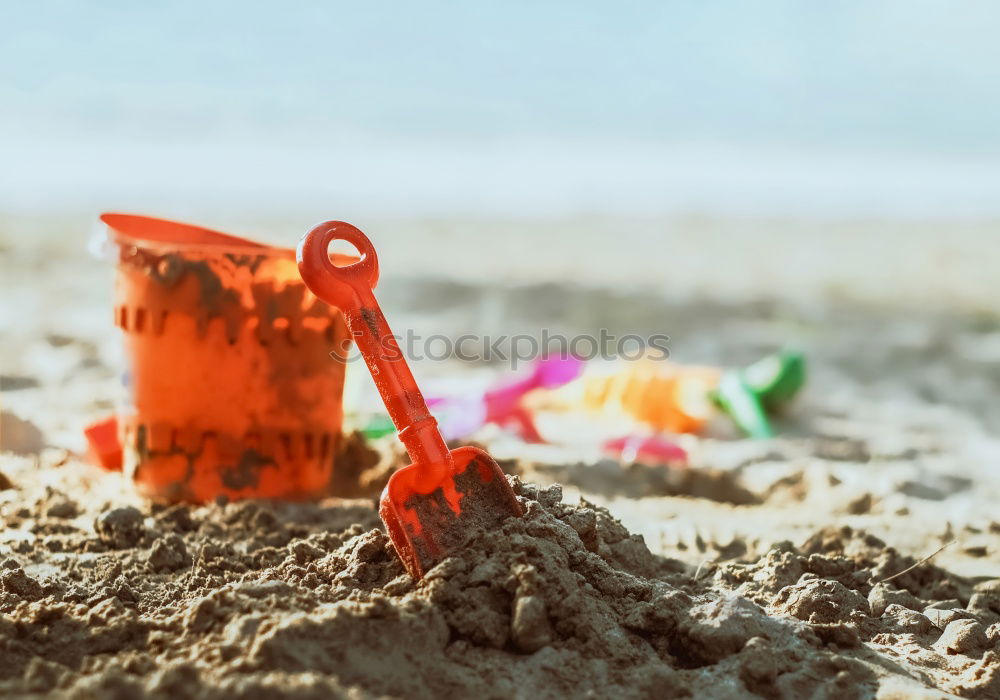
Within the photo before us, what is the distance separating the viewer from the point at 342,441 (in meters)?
2.33

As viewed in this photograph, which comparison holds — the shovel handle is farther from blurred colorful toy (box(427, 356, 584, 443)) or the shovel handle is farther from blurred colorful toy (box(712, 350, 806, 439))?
blurred colorful toy (box(712, 350, 806, 439))

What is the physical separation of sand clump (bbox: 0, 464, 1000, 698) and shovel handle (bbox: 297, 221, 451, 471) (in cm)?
15

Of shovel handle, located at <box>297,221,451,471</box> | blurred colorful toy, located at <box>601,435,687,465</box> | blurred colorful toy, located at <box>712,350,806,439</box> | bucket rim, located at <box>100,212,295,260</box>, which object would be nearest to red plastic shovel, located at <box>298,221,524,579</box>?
shovel handle, located at <box>297,221,451,471</box>

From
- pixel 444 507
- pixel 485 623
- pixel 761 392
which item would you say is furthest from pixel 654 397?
pixel 485 623

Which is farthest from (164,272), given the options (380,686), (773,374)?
(773,374)

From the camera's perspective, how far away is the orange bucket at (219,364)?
198cm

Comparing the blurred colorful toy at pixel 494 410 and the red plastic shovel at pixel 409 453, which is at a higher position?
the red plastic shovel at pixel 409 453

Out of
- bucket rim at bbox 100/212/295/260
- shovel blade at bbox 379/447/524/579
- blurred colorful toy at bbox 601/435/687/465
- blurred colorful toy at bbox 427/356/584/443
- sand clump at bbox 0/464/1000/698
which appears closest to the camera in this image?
sand clump at bbox 0/464/1000/698

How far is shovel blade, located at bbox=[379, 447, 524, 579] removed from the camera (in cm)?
136

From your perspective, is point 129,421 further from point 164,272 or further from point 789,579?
point 789,579

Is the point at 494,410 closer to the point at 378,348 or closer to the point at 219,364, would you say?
the point at 219,364

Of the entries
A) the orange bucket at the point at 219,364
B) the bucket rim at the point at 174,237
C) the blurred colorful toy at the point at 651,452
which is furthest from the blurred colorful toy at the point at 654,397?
the bucket rim at the point at 174,237

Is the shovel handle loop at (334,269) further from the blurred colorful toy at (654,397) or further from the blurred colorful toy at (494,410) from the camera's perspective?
the blurred colorful toy at (654,397)

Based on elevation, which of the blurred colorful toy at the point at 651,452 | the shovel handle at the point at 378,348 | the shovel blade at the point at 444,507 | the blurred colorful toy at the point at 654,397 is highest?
the shovel handle at the point at 378,348
